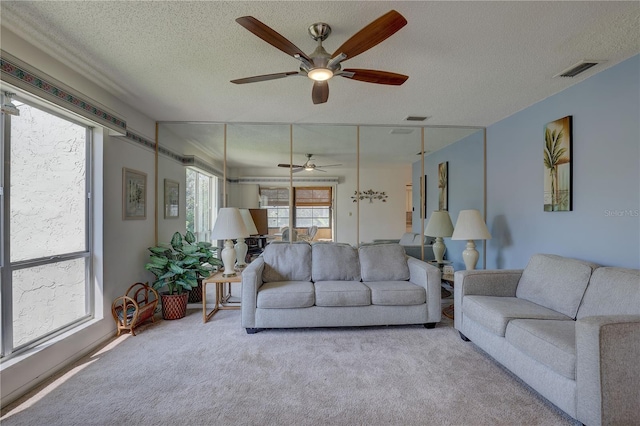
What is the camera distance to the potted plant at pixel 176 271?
3316 mm

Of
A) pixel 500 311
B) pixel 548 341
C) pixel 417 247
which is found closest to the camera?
pixel 548 341

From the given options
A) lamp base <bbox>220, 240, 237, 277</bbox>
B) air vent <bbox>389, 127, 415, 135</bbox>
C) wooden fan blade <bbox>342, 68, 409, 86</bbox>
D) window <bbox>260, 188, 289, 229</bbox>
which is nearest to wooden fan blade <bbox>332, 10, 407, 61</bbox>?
wooden fan blade <bbox>342, 68, 409, 86</bbox>

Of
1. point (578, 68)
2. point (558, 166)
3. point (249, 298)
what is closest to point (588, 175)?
point (558, 166)

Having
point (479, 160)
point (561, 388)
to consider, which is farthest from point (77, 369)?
point (479, 160)

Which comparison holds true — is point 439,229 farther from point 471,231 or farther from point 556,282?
point 556,282

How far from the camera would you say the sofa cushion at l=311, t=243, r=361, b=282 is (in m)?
3.40

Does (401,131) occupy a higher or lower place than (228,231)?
higher

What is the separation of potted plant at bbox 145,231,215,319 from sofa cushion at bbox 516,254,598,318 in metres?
3.33

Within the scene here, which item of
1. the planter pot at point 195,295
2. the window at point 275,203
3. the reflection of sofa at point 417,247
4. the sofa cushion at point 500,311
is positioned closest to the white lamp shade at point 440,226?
the reflection of sofa at point 417,247

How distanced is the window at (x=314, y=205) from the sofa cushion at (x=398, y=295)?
9.60 feet

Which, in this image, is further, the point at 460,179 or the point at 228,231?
the point at 460,179

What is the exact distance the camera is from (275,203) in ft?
19.3

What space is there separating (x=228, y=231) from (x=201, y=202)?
1953 millimetres

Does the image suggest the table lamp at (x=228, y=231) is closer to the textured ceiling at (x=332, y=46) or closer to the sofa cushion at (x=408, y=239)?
the textured ceiling at (x=332, y=46)
